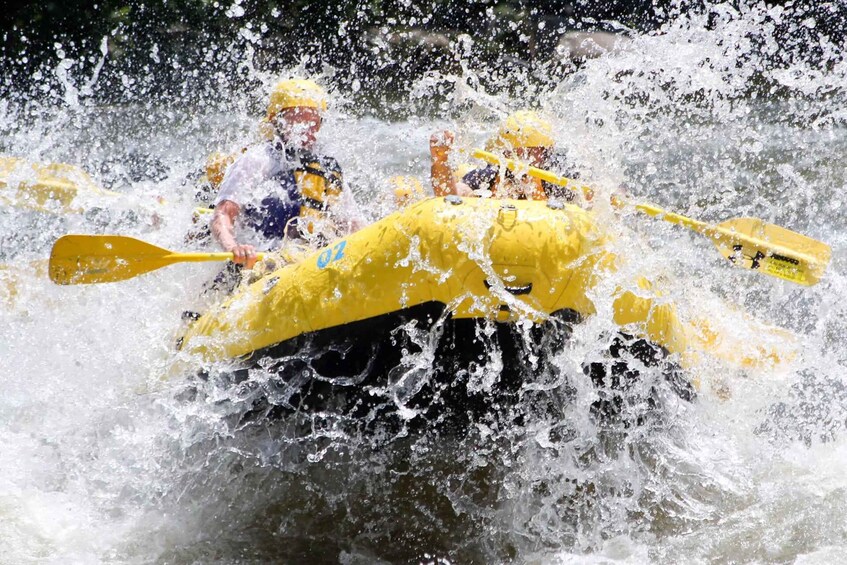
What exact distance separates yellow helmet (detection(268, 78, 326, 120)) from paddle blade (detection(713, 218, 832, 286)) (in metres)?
1.89

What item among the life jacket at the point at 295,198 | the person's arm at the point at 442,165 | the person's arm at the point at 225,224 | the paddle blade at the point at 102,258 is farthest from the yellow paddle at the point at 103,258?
the person's arm at the point at 442,165

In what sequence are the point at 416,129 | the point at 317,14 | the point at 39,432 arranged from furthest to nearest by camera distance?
the point at 317,14, the point at 416,129, the point at 39,432

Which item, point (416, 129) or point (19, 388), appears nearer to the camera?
point (19, 388)

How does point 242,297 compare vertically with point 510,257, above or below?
below

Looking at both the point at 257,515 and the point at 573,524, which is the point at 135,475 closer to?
the point at 257,515

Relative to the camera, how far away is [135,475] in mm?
3363

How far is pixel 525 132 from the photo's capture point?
14.4 ft

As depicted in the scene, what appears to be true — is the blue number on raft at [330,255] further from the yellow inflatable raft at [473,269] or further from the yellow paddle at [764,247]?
the yellow paddle at [764,247]

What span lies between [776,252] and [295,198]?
207cm

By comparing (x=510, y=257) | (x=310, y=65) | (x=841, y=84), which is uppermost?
(x=510, y=257)

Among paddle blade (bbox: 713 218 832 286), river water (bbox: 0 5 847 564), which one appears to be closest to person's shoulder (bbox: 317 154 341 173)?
river water (bbox: 0 5 847 564)

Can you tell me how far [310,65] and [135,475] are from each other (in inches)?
329

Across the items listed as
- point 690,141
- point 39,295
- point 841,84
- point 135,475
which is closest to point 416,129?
point 690,141

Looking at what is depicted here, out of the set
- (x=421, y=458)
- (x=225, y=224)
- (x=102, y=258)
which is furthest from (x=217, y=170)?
(x=421, y=458)
